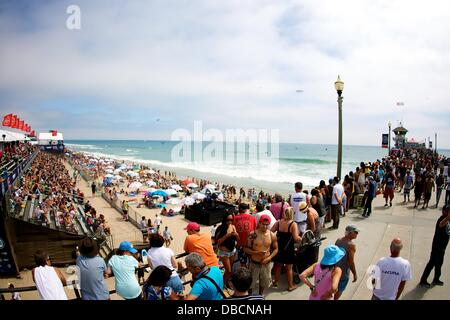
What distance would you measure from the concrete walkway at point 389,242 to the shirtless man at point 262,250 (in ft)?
1.44

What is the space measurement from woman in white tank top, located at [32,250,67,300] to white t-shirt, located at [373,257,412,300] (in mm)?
4218

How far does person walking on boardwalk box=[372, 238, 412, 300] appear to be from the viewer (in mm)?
3416

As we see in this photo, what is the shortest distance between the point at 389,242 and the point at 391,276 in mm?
3275

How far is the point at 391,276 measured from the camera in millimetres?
3449

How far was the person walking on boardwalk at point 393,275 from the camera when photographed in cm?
342

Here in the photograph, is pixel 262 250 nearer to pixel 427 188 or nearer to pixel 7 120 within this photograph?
pixel 427 188

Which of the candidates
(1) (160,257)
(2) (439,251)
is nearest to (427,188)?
(2) (439,251)

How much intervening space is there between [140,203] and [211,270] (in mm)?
24754

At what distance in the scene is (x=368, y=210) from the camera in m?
8.30

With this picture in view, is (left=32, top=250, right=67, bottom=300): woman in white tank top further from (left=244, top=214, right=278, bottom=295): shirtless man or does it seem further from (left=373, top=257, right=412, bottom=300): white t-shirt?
(left=373, top=257, right=412, bottom=300): white t-shirt

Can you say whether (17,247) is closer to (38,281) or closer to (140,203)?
(38,281)

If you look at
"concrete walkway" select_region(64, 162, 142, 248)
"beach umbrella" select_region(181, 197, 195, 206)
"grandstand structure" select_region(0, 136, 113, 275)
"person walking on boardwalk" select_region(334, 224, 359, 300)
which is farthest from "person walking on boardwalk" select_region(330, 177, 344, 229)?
"beach umbrella" select_region(181, 197, 195, 206)
